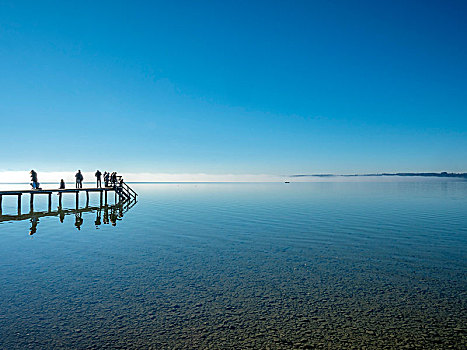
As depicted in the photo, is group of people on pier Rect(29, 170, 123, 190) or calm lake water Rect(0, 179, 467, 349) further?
group of people on pier Rect(29, 170, 123, 190)

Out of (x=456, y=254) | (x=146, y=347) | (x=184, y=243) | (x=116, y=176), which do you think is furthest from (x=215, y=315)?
(x=116, y=176)

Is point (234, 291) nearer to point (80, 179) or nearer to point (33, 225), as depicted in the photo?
point (33, 225)

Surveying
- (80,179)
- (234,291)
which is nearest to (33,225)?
(80,179)

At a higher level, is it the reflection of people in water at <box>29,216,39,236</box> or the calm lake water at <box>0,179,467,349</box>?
the reflection of people in water at <box>29,216,39,236</box>

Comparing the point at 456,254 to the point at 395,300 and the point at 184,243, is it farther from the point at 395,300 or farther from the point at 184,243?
the point at 184,243

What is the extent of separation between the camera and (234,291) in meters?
11.8

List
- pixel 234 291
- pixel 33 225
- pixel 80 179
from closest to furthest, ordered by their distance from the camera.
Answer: pixel 234 291
pixel 33 225
pixel 80 179

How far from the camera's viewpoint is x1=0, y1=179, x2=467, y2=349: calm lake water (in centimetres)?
828

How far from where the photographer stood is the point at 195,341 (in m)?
8.05

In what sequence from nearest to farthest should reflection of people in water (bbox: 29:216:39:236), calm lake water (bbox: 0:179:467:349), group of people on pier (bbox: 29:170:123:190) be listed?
calm lake water (bbox: 0:179:467:349), reflection of people in water (bbox: 29:216:39:236), group of people on pier (bbox: 29:170:123:190)

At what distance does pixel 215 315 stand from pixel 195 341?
162 centimetres

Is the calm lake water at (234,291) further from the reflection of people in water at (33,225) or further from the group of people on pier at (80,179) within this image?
the group of people on pier at (80,179)

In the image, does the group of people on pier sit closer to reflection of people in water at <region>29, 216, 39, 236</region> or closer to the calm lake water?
reflection of people in water at <region>29, 216, 39, 236</region>

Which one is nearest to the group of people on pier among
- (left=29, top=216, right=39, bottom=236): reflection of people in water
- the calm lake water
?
(left=29, top=216, right=39, bottom=236): reflection of people in water
